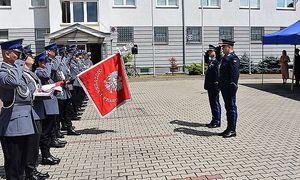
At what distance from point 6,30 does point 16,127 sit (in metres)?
28.7

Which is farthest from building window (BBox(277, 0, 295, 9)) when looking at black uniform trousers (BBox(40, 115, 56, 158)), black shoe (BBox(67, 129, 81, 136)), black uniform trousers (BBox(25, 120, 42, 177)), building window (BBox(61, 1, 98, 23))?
black uniform trousers (BBox(25, 120, 42, 177))

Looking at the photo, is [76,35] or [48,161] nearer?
[48,161]

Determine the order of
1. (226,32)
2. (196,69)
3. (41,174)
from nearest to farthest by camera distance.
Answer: (41,174) < (196,69) < (226,32)

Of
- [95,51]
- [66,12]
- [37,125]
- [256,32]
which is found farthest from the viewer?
[256,32]

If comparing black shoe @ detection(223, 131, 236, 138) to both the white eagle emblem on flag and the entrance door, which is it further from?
the entrance door

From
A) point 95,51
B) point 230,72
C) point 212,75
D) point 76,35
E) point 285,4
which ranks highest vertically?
point 285,4

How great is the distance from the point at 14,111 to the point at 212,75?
5.69 metres

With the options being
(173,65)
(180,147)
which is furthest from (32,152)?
(173,65)

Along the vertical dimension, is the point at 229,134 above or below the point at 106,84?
below

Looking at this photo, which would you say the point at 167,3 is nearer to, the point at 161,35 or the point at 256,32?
the point at 161,35

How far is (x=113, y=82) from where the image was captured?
8.98m

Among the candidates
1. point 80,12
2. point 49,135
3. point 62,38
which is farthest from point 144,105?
point 80,12

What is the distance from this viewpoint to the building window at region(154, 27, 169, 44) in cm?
3225

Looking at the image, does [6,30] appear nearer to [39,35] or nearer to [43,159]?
[39,35]
